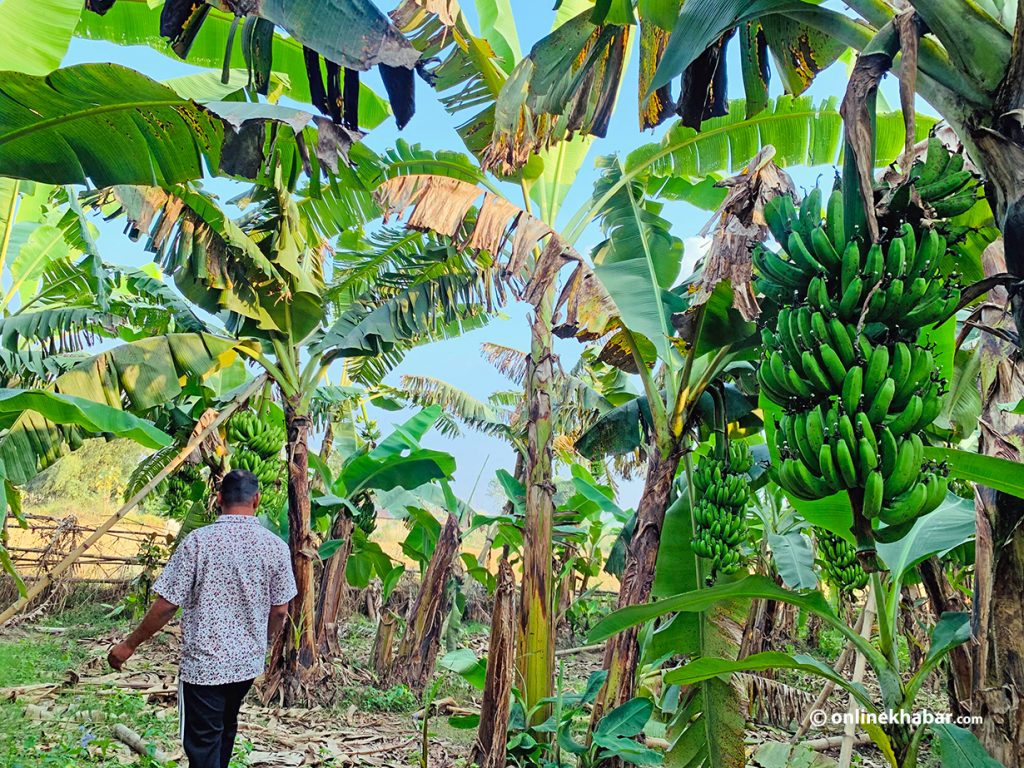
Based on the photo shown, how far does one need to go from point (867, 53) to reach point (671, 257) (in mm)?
2776

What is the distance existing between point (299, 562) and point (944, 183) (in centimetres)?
498

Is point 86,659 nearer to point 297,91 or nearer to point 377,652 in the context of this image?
point 377,652

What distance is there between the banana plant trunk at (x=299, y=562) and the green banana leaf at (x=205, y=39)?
2521 mm

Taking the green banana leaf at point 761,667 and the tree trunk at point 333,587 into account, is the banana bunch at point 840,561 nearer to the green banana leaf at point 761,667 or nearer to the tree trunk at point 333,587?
the green banana leaf at point 761,667

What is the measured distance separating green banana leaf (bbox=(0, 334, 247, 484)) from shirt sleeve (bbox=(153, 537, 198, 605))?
176 centimetres

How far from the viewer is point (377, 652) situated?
709cm

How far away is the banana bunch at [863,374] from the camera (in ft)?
5.45

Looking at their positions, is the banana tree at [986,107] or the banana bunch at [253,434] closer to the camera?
the banana tree at [986,107]

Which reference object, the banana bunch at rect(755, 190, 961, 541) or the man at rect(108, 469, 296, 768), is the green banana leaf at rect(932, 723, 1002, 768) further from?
the man at rect(108, 469, 296, 768)

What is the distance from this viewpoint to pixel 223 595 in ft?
9.52

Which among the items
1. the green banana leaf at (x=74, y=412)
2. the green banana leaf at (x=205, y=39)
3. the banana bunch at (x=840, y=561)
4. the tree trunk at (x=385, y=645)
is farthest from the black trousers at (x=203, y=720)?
the tree trunk at (x=385, y=645)

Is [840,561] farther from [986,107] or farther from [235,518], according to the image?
[235,518]

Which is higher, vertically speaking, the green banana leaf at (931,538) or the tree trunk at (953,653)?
the green banana leaf at (931,538)

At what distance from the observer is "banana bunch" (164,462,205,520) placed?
24.8 ft
